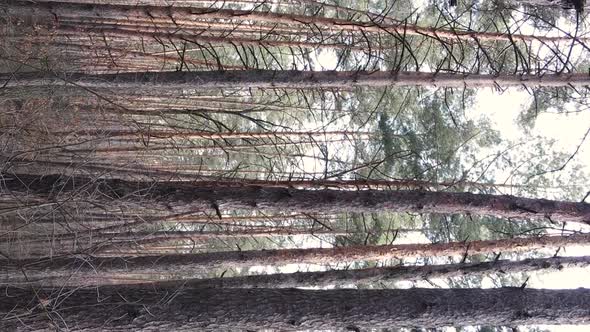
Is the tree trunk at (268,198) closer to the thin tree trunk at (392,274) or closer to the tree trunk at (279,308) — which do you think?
the thin tree trunk at (392,274)

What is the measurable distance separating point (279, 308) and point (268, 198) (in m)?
1.21

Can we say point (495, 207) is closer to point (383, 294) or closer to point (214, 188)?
point (383, 294)

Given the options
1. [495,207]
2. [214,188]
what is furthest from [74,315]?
[495,207]

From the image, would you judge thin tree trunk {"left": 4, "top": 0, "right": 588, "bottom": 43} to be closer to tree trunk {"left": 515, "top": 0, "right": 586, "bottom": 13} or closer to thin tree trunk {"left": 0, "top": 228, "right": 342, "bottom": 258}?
tree trunk {"left": 515, "top": 0, "right": 586, "bottom": 13}

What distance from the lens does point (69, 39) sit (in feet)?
30.1

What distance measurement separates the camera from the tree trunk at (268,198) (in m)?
4.38

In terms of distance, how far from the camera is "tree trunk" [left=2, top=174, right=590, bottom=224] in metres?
4.38

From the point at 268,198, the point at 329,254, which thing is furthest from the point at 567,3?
the point at 329,254

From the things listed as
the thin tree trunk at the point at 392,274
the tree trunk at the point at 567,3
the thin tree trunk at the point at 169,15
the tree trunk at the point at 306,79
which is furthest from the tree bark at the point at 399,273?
the thin tree trunk at the point at 169,15

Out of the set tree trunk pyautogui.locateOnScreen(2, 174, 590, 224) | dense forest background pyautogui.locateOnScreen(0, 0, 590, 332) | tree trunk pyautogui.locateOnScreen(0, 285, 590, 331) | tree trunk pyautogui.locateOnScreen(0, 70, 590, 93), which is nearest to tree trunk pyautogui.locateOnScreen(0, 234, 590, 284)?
dense forest background pyautogui.locateOnScreen(0, 0, 590, 332)

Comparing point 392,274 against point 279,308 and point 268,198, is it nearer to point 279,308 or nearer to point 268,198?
point 268,198

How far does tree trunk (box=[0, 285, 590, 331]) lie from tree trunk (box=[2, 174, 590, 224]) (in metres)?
0.80

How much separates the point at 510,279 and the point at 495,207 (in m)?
4.78

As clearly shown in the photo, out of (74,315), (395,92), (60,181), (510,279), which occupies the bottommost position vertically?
(510,279)
